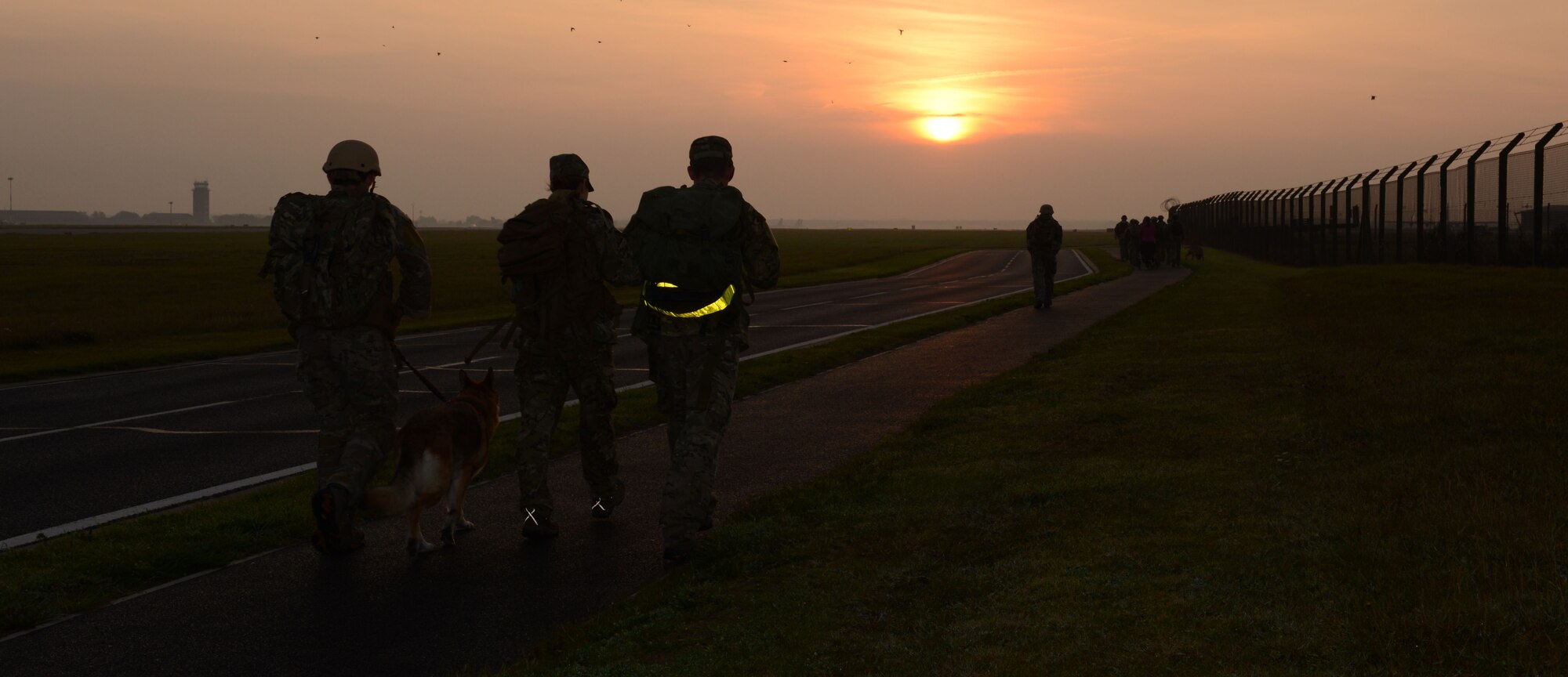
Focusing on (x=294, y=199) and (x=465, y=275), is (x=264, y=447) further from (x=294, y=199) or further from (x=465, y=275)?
(x=465, y=275)

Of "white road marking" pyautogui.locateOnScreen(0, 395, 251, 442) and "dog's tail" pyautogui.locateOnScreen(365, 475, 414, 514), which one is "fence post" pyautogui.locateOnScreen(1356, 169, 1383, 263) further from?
"dog's tail" pyautogui.locateOnScreen(365, 475, 414, 514)

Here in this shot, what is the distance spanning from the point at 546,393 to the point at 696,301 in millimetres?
1259

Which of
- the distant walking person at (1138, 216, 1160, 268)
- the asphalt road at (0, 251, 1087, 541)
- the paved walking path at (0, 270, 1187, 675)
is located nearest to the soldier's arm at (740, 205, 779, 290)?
the paved walking path at (0, 270, 1187, 675)

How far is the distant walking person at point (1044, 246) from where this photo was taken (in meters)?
24.6

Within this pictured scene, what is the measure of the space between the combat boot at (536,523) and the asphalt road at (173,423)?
119 inches

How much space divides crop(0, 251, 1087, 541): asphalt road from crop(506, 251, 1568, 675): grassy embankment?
4.57m

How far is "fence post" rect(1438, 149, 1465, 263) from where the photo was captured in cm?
2752

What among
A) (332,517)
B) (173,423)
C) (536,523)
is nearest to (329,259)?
(332,517)

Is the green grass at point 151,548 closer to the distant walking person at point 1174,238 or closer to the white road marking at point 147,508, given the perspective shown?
the white road marking at point 147,508

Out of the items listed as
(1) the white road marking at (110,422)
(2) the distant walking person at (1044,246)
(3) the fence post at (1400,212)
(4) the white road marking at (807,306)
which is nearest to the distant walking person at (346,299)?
(1) the white road marking at (110,422)

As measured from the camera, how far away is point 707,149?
22.0 ft

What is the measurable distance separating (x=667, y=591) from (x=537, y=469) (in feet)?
5.43

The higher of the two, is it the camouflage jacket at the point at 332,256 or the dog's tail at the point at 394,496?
the camouflage jacket at the point at 332,256

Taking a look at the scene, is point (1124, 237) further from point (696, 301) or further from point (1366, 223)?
point (696, 301)
